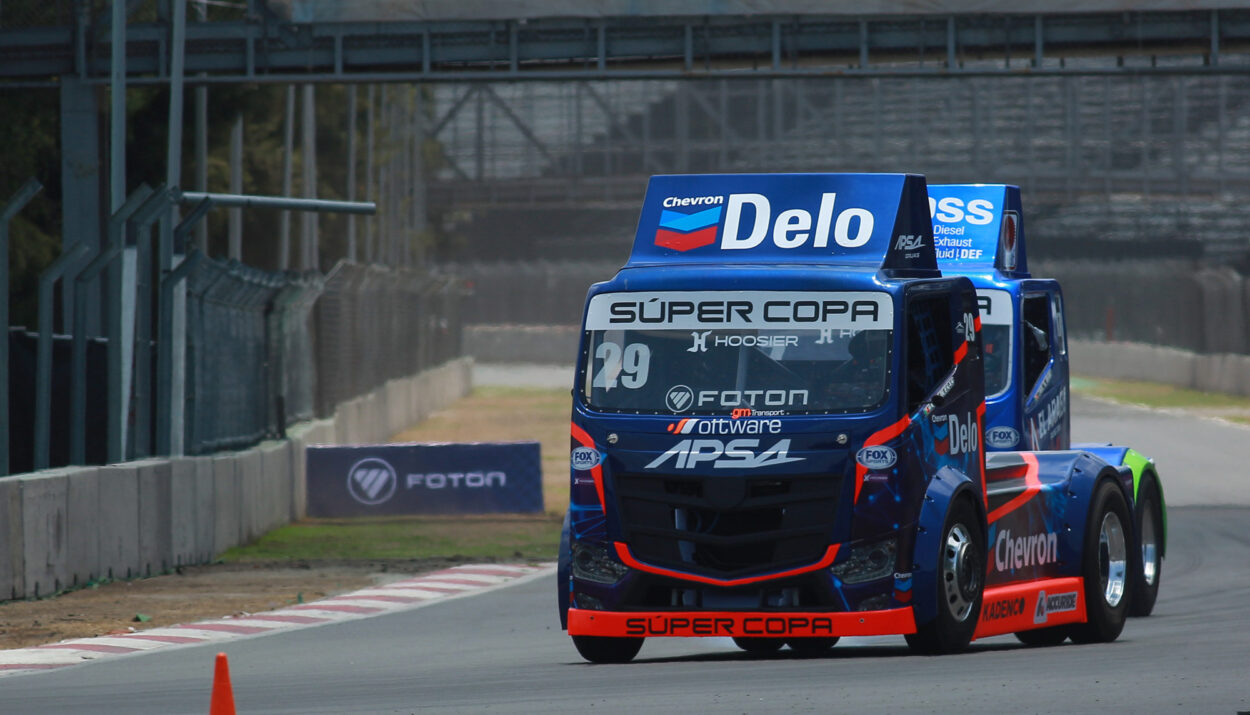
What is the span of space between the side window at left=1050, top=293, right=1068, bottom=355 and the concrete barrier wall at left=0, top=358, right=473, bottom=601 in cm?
782

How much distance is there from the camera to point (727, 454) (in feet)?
35.1

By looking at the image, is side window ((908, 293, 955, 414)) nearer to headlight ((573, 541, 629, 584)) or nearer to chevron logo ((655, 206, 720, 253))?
chevron logo ((655, 206, 720, 253))

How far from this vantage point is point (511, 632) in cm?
1430

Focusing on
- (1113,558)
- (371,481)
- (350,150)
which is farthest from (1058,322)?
(350,150)

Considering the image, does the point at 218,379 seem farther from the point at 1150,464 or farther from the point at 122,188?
the point at 1150,464

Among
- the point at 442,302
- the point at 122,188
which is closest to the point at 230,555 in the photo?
the point at 122,188

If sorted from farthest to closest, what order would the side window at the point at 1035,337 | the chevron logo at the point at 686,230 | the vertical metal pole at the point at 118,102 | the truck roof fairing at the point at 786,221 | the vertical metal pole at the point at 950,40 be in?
the vertical metal pole at the point at 950,40, the vertical metal pole at the point at 118,102, the side window at the point at 1035,337, the chevron logo at the point at 686,230, the truck roof fairing at the point at 786,221

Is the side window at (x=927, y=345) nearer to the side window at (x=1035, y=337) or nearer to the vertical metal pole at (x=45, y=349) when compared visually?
the side window at (x=1035, y=337)

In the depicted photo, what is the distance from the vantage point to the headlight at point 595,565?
11016 mm

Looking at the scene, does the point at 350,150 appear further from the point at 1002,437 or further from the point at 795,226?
the point at 795,226

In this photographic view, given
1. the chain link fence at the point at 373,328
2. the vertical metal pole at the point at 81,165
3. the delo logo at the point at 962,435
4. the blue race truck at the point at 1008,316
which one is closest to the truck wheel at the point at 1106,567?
the delo logo at the point at 962,435

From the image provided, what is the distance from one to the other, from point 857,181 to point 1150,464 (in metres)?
4.17

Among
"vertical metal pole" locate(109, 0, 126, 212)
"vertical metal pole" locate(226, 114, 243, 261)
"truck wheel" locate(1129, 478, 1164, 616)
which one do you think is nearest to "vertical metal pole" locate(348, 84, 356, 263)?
"vertical metal pole" locate(226, 114, 243, 261)

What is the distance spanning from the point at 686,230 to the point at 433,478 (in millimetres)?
13822
